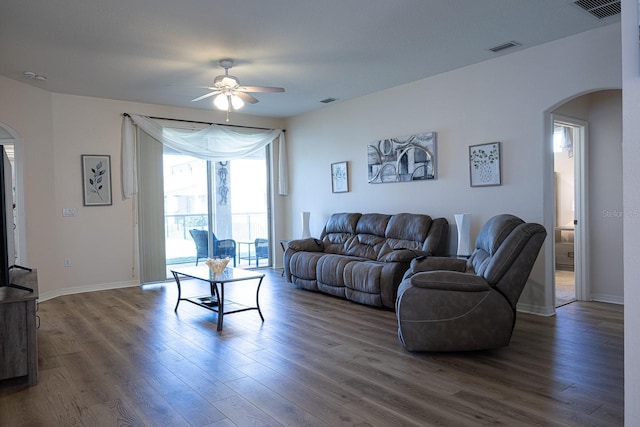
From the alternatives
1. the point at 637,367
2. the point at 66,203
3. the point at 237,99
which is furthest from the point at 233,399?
the point at 66,203

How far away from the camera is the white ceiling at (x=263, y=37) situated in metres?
3.40

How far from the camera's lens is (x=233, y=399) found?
2.68 meters

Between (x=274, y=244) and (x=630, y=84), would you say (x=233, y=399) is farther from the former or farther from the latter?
(x=274, y=244)

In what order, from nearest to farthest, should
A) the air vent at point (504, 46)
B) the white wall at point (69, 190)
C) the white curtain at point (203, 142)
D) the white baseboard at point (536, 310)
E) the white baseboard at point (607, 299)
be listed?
the air vent at point (504, 46)
the white baseboard at point (536, 310)
the white baseboard at point (607, 299)
the white wall at point (69, 190)
the white curtain at point (203, 142)

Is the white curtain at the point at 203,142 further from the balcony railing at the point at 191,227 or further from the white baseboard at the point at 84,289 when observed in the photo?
the white baseboard at the point at 84,289

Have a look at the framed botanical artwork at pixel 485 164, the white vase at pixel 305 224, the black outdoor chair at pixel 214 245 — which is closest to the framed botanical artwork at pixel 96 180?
the black outdoor chair at pixel 214 245

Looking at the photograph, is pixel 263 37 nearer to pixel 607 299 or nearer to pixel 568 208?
pixel 607 299

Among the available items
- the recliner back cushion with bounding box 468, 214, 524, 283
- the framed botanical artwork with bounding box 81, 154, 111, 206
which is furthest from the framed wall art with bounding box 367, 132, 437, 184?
the framed botanical artwork with bounding box 81, 154, 111, 206

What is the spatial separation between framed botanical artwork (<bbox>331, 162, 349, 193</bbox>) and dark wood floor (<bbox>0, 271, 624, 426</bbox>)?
2534 millimetres

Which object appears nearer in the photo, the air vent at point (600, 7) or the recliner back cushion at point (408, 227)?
the air vent at point (600, 7)

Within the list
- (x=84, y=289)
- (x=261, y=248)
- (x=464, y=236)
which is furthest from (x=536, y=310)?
(x=84, y=289)

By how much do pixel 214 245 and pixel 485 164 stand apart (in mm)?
4421

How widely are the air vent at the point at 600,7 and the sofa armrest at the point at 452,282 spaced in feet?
7.35

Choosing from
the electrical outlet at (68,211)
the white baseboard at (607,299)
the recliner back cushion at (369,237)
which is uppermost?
the electrical outlet at (68,211)
